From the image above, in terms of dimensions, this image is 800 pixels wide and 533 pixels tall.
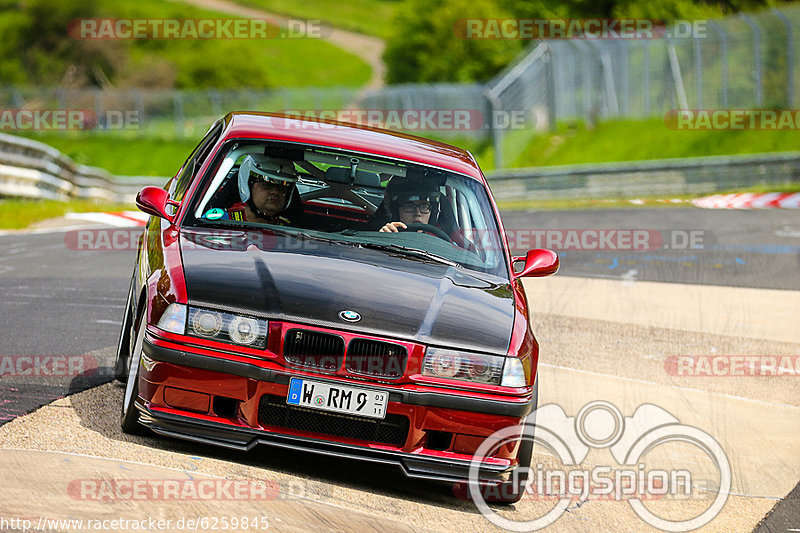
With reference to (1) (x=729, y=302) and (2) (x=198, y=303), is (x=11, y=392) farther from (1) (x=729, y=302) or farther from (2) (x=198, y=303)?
(1) (x=729, y=302)

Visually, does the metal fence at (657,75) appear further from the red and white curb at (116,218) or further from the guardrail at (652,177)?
the red and white curb at (116,218)

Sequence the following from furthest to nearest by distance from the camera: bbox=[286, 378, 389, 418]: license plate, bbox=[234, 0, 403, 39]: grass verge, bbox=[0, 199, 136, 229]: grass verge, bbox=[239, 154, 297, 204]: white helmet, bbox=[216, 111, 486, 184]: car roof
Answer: bbox=[234, 0, 403, 39]: grass verge, bbox=[0, 199, 136, 229]: grass verge, bbox=[216, 111, 486, 184]: car roof, bbox=[239, 154, 297, 204]: white helmet, bbox=[286, 378, 389, 418]: license plate

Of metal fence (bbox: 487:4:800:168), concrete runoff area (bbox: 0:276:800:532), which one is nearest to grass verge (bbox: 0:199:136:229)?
concrete runoff area (bbox: 0:276:800:532)

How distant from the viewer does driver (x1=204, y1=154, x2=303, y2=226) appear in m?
5.85

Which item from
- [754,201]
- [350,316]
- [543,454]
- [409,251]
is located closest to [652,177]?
[754,201]

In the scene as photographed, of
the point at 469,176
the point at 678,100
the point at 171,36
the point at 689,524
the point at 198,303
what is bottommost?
the point at 689,524

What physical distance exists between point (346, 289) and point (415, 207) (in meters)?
1.28

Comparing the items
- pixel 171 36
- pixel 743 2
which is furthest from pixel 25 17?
pixel 743 2

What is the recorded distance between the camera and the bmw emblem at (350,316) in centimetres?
464

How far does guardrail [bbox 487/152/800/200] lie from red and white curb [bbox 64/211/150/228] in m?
10.7

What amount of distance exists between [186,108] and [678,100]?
22958 mm

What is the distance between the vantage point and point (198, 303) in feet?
15.2

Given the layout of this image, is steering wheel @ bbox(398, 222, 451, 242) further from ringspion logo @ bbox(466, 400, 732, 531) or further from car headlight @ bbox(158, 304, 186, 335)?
car headlight @ bbox(158, 304, 186, 335)

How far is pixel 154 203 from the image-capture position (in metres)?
5.59
